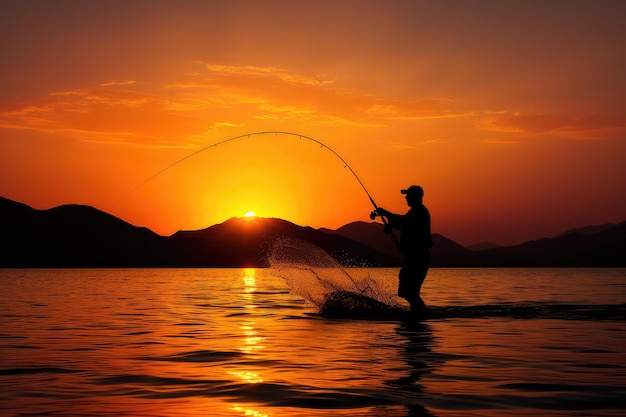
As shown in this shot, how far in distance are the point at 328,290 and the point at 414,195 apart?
532 centimetres

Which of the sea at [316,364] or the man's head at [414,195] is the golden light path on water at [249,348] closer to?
the sea at [316,364]

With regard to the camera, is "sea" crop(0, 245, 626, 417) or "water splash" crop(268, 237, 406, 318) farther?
"water splash" crop(268, 237, 406, 318)

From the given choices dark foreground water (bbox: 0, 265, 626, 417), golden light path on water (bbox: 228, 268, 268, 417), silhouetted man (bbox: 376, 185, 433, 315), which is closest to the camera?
golden light path on water (bbox: 228, 268, 268, 417)

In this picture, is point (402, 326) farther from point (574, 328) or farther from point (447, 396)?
point (447, 396)

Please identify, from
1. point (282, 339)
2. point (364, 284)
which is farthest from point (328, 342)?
point (364, 284)

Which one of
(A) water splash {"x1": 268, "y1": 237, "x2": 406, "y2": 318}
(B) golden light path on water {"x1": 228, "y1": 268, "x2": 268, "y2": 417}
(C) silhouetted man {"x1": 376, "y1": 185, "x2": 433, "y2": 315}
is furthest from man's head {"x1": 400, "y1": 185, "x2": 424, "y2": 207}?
(B) golden light path on water {"x1": 228, "y1": 268, "x2": 268, "y2": 417}

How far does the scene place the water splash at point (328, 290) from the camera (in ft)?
69.9

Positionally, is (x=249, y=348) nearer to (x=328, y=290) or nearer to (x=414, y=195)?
(x=414, y=195)

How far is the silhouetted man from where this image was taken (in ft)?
60.7

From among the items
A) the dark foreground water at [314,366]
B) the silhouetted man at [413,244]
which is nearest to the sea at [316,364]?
the dark foreground water at [314,366]

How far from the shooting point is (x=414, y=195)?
18.9 m

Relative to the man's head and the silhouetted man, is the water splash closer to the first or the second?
the silhouetted man

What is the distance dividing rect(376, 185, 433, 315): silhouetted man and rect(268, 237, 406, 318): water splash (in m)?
1.88

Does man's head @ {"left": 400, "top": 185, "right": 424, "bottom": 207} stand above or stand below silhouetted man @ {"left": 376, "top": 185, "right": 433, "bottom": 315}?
above
